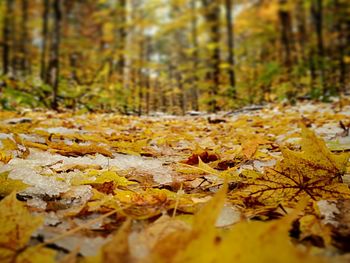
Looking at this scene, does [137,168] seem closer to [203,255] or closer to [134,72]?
[203,255]

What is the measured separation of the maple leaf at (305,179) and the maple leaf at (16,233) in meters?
0.50

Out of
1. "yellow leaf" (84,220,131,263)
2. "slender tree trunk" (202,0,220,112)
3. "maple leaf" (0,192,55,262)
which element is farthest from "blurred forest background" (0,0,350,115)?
"yellow leaf" (84,220,131,263)

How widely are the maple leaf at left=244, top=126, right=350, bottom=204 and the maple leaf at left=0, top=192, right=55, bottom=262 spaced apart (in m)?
0.50

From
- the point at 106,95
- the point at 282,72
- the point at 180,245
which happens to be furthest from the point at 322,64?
the point at 180,245

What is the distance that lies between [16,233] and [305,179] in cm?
64

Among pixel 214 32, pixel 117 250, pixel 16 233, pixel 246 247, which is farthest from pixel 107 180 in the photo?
pixel 214 32

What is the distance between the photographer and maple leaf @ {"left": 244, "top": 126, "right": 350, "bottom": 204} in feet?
2.60

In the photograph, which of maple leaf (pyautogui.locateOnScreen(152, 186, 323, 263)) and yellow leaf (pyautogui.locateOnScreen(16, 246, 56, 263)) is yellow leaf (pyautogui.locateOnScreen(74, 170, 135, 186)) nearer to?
yellow leaf (pyautogui.locateOnScreen(16, 246, 56, 263))

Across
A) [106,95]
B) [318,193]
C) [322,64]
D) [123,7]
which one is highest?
[123,7]

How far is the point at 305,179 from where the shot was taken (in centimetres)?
82

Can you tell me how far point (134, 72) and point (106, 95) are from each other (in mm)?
3622

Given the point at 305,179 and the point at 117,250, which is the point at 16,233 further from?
the point at 305,179

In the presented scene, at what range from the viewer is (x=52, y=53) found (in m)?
5.42

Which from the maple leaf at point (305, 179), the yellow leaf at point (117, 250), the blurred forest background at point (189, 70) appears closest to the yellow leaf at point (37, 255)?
the yellow leaf at point (117, 250)
